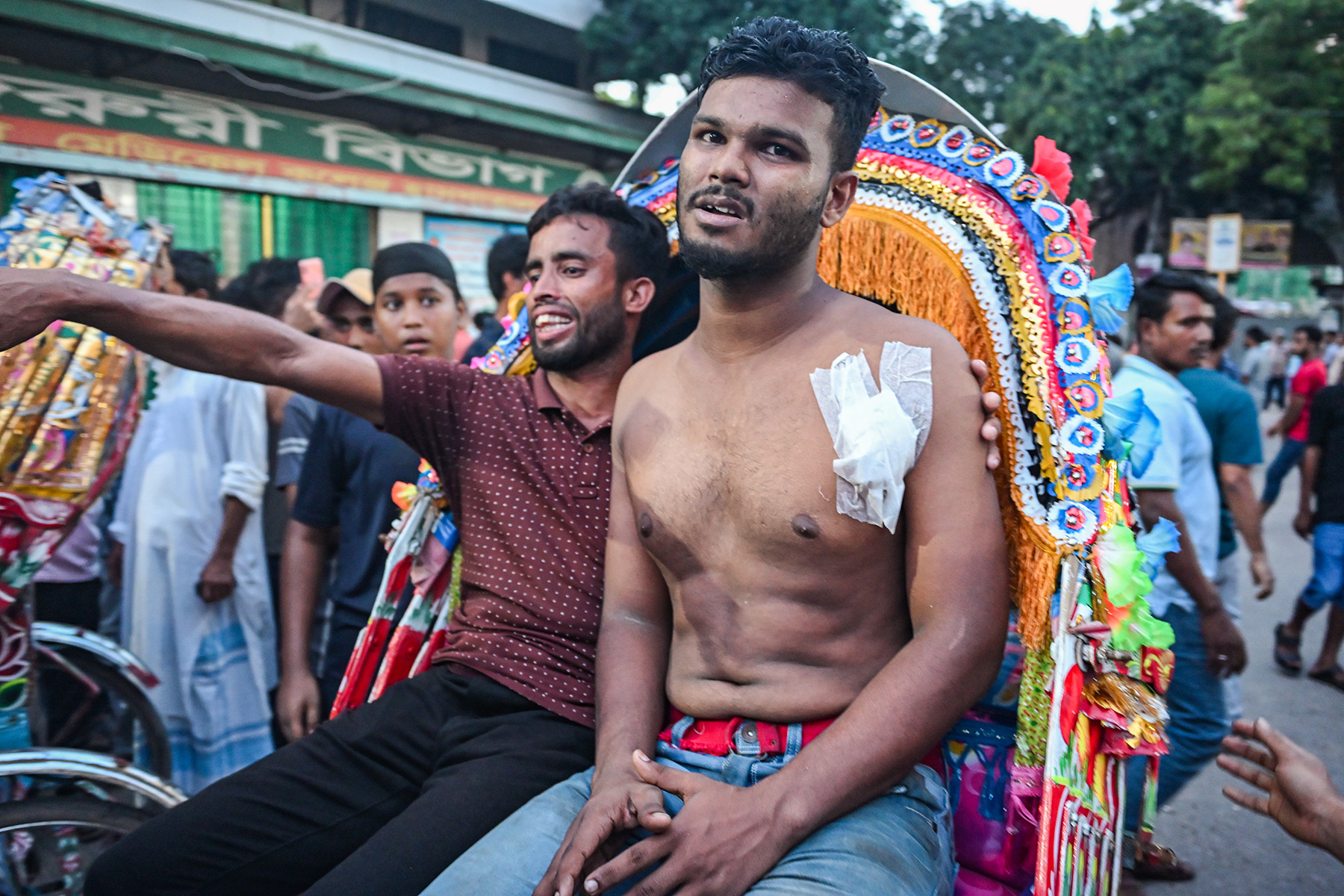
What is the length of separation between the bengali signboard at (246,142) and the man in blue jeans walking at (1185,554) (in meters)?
8.50

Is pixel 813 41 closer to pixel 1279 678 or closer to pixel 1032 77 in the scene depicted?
pixel 1279 678

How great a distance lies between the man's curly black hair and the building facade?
24.6ft

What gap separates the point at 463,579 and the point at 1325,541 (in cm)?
466

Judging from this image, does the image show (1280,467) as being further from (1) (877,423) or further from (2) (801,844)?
(2) (801,844)

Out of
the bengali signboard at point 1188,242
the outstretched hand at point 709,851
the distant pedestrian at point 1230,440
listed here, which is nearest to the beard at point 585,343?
the outstretched hand at point 709,851

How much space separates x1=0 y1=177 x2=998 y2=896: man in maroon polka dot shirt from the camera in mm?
1766

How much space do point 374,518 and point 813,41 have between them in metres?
1.95

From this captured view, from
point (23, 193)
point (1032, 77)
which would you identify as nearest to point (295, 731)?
point (23, 193)

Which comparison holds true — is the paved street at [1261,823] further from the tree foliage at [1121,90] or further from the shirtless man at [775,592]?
the tree foliage at [1121,90]

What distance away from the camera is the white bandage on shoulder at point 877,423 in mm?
1582

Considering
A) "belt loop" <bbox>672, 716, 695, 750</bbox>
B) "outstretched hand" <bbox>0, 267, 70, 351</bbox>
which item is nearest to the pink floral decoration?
"belt loop" <bbox>672, 716, 695, 750</bbox>

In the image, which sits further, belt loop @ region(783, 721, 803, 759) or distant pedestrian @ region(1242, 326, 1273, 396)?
distant pedestrian @ region(1242, 326, 1273, 396)

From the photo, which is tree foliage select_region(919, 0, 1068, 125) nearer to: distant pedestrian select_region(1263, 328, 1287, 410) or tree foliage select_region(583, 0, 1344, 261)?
tree foliage select_region(583, 0, 1344, 261)

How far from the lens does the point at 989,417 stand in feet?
5.69
